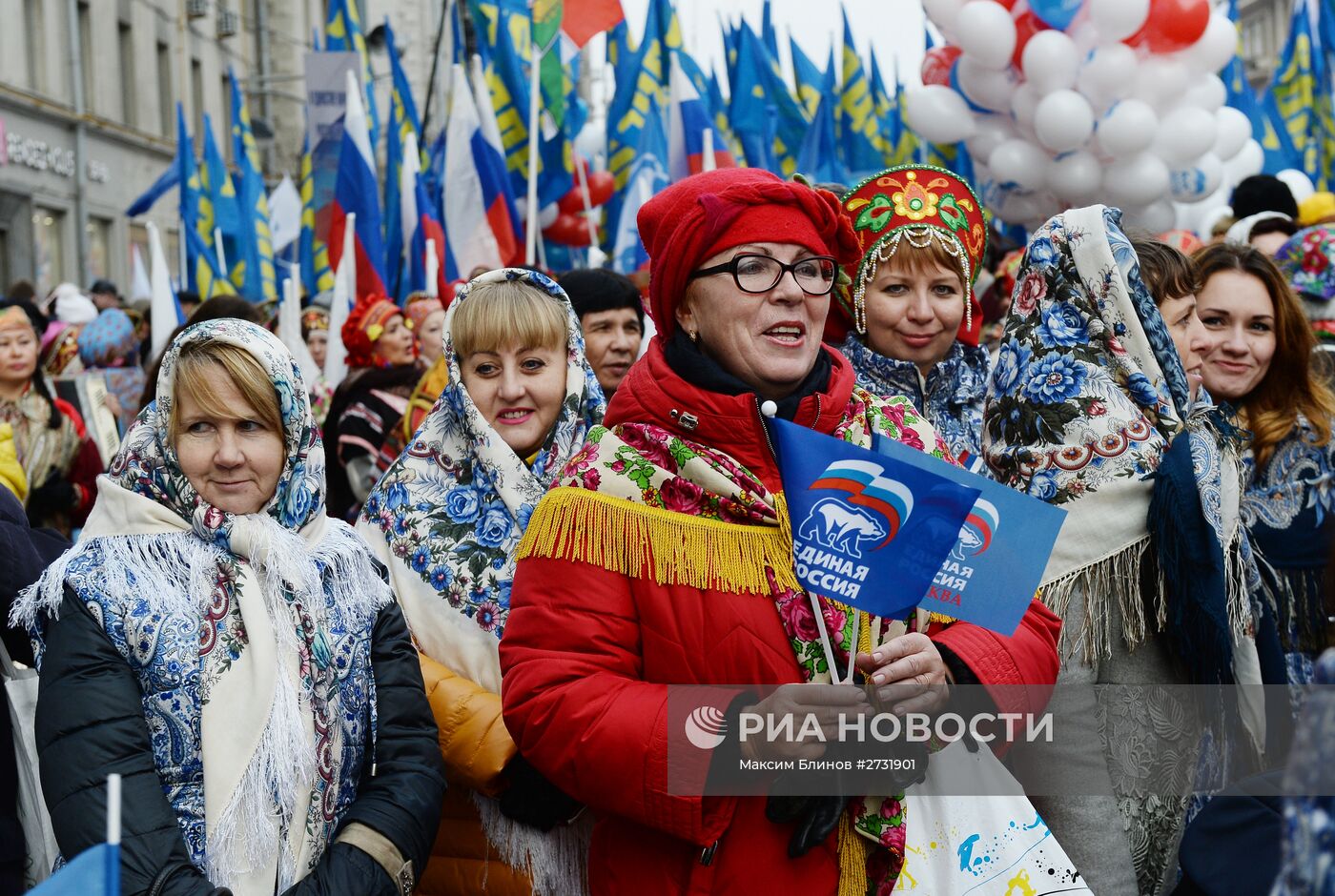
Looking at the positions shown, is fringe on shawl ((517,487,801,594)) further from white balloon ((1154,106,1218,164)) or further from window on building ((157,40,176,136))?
window on building ((157,40,176,136))

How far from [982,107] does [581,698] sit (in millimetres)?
8167

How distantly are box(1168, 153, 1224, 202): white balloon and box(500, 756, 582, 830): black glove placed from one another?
7744 millimetres

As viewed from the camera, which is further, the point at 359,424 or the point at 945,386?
the point at 359,424

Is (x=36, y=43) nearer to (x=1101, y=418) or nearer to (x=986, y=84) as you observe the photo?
(x=986, y=84)

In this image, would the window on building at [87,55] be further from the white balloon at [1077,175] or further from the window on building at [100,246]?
the white balloon at [1077,175]

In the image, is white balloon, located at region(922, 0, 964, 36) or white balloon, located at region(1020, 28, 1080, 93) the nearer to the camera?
white balloon, located at region(1020, 28, 1080, 93)

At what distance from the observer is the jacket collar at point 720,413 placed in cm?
254

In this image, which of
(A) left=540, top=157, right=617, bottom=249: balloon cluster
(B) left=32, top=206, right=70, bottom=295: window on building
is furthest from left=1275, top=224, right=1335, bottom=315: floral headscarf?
(B) left=32, top=206, right=70, bottom=295: window on building

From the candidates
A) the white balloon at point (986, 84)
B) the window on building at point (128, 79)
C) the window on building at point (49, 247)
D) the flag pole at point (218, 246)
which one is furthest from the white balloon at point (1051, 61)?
the window on building at point (128, 79)

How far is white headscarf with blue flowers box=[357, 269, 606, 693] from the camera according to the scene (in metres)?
3.32

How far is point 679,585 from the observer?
2.47 metres

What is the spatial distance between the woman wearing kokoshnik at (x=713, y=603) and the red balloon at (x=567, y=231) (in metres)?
10.7

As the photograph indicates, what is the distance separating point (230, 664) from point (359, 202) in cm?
861

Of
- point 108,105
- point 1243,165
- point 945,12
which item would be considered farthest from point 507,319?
point 108,105
